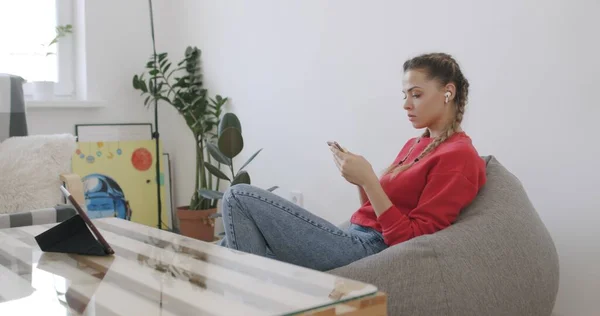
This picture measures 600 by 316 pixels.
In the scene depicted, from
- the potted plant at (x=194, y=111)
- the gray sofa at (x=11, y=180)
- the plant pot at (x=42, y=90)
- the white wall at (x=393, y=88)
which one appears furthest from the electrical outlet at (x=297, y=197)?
the plant pot at (x=42, y=90)

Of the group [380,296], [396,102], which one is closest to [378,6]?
[396,102]

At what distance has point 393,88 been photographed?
264cm

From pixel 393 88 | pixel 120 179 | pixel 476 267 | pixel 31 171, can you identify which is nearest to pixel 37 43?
pixel 120 179

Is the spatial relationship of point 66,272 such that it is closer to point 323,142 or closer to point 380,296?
point 380,296

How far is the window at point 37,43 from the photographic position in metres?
3.73

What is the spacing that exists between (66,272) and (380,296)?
0.65 m

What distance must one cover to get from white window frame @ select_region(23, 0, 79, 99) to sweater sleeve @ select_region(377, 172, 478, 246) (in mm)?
2724

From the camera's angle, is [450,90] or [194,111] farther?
[194,111]

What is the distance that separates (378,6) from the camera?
271 centimetres

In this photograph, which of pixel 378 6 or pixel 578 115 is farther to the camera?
pixel 378 6

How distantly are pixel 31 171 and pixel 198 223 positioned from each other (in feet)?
4.24

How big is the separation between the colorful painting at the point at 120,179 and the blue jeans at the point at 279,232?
2.17m

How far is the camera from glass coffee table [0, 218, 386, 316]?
101 centimetres

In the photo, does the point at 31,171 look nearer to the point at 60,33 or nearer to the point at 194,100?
the point at 194,100
